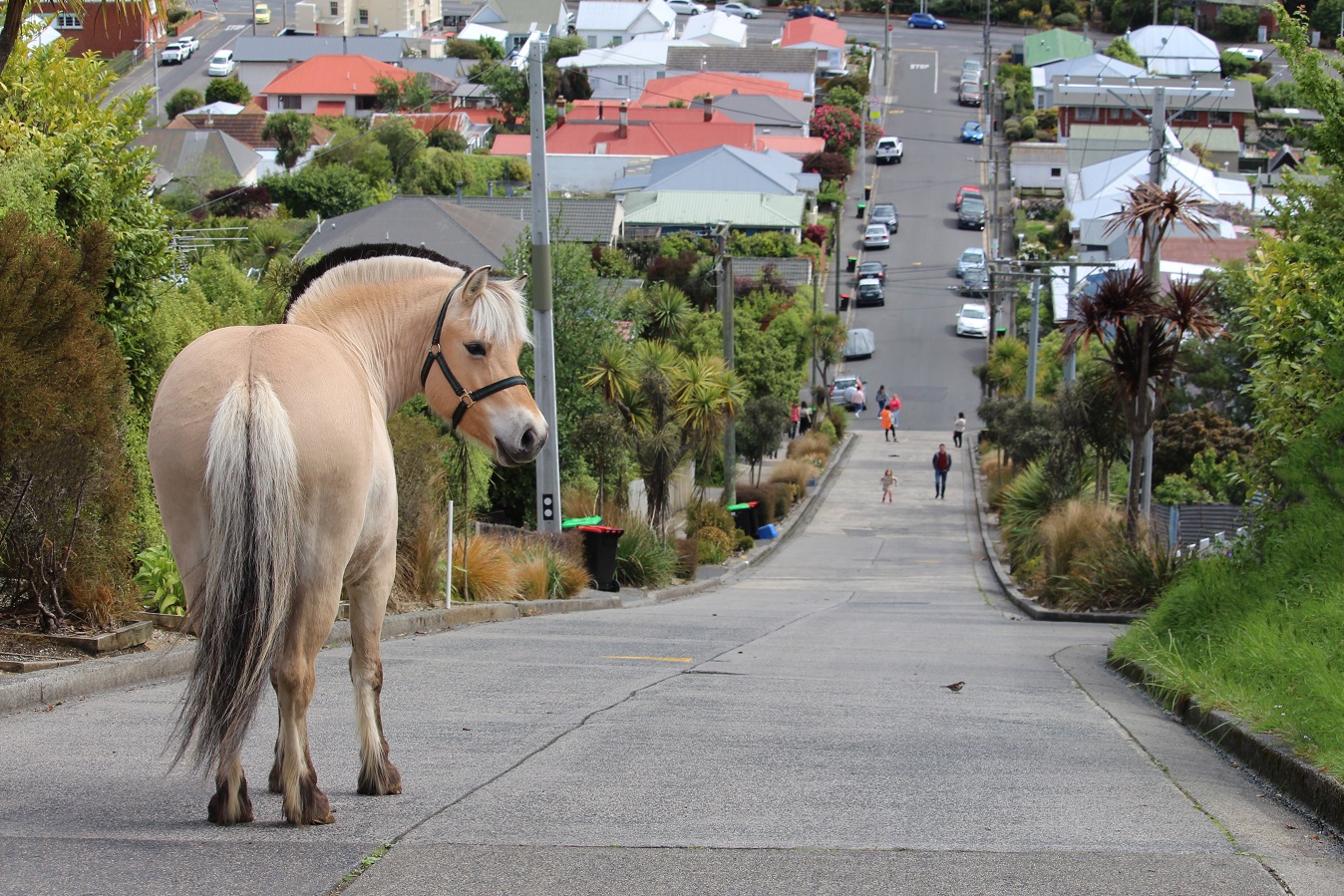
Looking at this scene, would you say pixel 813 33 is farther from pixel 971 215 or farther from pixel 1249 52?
pixel 971 215

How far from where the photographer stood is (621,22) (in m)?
154

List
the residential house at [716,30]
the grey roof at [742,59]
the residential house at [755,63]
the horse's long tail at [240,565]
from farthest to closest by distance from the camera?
the residential house at [716,30] → the grey roof at [742,59] → the residential house at [755,63] → the horse's long tail at [240,565]

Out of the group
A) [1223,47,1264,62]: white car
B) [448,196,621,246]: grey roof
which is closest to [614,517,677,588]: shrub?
[448,196,621,246]: grey roof

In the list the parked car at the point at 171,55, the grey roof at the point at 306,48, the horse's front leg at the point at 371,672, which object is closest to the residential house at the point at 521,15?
the grey roof at the point at 306,48

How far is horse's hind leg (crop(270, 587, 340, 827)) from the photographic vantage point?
5621 millimetres

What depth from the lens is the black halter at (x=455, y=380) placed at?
645 centimetres

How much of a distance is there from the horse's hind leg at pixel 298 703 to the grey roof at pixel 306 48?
139318 mm

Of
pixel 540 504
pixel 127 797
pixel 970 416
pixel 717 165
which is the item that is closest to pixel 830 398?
pixel 970 416

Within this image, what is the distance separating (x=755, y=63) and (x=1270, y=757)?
424 feet

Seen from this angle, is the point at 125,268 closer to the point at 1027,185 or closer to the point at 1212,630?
the point at 1212,630

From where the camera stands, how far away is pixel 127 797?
614cm

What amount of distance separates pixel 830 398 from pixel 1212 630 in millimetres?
56462

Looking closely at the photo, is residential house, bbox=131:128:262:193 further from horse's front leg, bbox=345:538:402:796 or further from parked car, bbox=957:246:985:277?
horse's front leg, bbox=345:538:402:796

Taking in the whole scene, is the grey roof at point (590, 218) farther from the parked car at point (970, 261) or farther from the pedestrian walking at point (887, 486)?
the pedestrian walking at point (887, 486)
